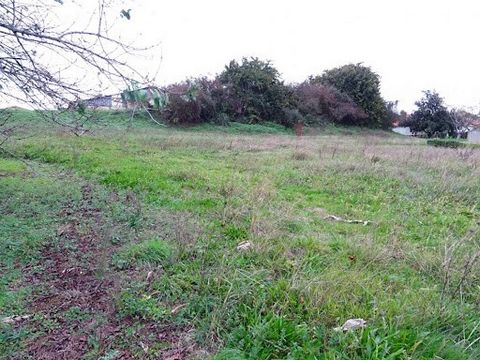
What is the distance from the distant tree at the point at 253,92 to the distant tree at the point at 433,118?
43.2ft

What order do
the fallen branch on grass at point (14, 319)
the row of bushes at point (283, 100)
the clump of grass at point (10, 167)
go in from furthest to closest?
the row of bushes at point (283, 100) < the clump of grass at point (10, 167) < the fallen branch on grass at point (14, 319)

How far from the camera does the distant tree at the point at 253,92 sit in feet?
84.8

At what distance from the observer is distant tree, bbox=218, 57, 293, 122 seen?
25844mm

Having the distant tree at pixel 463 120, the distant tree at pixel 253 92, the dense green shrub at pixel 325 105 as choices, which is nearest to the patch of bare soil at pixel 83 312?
the distant tree at pixel 253 92

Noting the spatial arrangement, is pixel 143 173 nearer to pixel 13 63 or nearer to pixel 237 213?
pixel 237 213

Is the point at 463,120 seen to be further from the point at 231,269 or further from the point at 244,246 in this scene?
the point at 231,269

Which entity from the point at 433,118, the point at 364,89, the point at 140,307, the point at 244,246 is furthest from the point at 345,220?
the point at 433,118

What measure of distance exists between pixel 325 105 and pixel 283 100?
5.06m

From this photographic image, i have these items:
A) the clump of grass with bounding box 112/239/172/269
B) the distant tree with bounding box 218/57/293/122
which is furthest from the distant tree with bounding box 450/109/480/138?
the clump of grass with bounding box 112/239/172/269

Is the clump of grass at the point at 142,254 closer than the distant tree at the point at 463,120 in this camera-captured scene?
Yes

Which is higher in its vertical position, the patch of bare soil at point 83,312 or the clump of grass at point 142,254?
the clump of grass at point 142,254

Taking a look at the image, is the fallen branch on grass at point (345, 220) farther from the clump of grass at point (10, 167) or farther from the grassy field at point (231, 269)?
the clump of grass at point (10, 167)

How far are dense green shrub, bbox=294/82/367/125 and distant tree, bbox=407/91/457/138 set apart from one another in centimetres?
535

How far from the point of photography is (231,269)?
2916 millimetres
